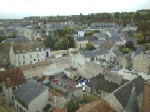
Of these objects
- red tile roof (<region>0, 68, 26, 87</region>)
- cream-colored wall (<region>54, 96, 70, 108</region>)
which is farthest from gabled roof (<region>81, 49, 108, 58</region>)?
cream-colored wall (<region>54, 96, 70, 108</region>)

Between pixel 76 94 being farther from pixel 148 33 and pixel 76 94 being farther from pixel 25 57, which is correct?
pixel 148 33

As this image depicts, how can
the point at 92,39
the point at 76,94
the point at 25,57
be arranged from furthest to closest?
the point at 92,39
the point at 25,57
the point at 76,94

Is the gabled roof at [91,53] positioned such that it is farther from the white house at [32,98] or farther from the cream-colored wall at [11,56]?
the white house at [32,98]

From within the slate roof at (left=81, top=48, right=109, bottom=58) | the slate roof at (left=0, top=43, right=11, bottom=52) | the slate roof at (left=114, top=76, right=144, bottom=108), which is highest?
the slate roof at (left=114, top=76, right=144, bottom=108)

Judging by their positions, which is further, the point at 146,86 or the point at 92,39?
the point at 92,39

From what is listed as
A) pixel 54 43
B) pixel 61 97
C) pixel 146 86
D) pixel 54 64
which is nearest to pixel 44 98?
pixel 61 97

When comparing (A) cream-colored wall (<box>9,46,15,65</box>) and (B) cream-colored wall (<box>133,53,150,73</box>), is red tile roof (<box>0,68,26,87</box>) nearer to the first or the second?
(A) cream-colored wall (<box>9,46,15,65</box>)

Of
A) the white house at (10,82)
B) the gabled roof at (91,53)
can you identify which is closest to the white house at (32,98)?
the white house at (10,82)

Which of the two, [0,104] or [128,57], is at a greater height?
[128,57]

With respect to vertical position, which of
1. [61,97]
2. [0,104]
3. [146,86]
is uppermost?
[146,86]
